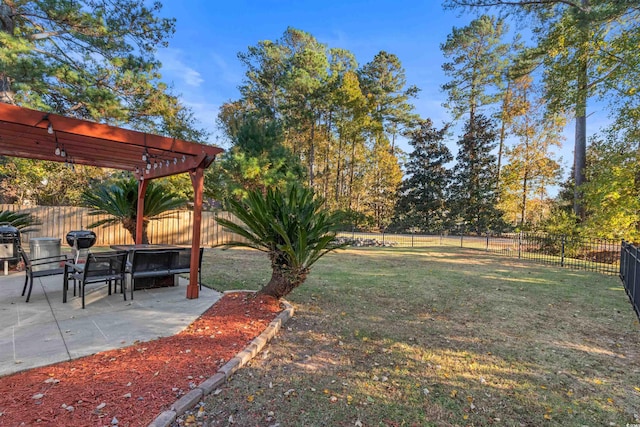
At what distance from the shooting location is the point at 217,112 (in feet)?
72.8

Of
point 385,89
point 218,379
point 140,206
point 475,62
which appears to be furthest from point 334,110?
point 218,379

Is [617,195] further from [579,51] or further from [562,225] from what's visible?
[579,51]

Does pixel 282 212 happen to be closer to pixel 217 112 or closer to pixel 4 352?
pixel 4 352

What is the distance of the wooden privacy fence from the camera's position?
10586 millimetres

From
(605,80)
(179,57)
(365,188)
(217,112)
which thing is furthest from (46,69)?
(365,188)

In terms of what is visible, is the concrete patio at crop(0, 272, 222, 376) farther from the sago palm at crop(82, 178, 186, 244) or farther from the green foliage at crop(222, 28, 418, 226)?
the green foliage at crop(222, 28, 418, 226)

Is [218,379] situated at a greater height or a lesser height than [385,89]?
lesser

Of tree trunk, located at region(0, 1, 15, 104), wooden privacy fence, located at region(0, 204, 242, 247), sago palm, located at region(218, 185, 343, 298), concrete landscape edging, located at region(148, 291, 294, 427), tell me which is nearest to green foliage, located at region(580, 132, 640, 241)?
sago palm, located at region(218, 185, 343, 298)

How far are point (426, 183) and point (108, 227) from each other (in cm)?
2511

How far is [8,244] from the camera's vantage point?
A: 19.4ft

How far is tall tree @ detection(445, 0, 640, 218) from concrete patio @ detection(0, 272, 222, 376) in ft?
40.1

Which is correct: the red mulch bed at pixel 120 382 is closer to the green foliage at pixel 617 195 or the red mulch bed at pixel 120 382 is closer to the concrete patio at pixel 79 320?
the concrete patio at pixel 79 320

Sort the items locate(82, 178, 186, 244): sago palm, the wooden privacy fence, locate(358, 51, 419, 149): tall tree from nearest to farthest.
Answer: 1. locate(82, 178, 186, 244): sago palm
2. the wooden privacy fence
3. locate(358, 51, 419, 149): tall tree

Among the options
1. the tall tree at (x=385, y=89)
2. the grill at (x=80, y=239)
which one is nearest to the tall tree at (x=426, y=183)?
the tall tree at (x=385, y=89)
